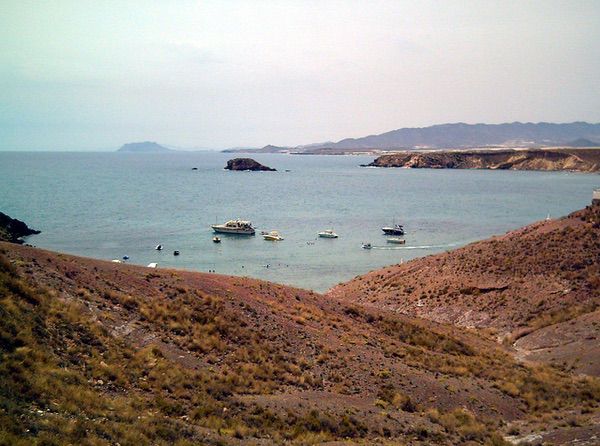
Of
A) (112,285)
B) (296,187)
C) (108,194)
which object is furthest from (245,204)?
(112,285)

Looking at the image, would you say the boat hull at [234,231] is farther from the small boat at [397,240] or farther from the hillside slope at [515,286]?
the hillside slope at [515,286]

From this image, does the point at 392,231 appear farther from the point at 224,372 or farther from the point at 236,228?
the point at 224,372

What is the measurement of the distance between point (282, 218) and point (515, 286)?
5807cm

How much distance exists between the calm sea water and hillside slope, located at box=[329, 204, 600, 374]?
9.43 metres

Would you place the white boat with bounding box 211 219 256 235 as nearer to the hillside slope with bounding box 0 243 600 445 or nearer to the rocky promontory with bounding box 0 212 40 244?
the rocky promontory with bounding box 0 212 40 244

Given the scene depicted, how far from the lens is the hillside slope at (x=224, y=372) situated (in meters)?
12.0

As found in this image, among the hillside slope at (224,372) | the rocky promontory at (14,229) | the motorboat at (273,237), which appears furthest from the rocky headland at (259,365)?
the rocky promontory at (14,229)

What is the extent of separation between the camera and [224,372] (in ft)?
55.6

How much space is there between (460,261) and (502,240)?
4475mm

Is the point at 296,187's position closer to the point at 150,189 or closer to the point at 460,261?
the point at 150,189

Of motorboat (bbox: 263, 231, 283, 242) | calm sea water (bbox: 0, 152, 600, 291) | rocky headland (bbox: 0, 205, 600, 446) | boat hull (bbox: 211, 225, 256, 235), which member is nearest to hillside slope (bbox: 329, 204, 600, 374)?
rocky headland (bbox: 0, 205, 600, 446)

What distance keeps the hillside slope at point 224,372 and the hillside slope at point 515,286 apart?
579 cm

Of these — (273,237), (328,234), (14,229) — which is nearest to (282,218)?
(328,234)

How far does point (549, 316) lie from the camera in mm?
30562
